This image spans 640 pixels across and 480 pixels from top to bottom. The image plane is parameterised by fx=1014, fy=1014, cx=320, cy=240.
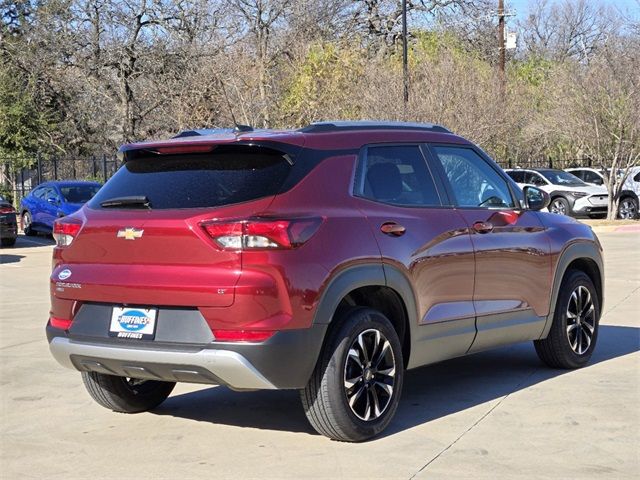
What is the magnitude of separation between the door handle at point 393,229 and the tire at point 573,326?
86.2 inches

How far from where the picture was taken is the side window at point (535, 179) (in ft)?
105

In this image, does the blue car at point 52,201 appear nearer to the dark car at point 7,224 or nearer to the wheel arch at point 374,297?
the dark car at point 7,224

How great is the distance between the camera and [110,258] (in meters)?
5.82

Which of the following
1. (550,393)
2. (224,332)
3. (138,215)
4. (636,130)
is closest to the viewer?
(224,332)

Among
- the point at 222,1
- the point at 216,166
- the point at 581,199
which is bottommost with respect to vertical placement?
the point at 581,199

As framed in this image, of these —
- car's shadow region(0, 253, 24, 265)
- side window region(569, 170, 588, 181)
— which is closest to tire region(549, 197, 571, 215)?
side window region(569, 170, 588, 181)

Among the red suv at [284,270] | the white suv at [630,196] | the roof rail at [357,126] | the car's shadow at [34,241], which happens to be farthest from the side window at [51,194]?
the roof rail at [357,126]

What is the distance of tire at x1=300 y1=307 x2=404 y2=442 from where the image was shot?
5703 millimetres

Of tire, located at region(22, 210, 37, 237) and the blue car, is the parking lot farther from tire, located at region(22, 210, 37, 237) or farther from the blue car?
tire, located at region(22, 210, 37, 237)

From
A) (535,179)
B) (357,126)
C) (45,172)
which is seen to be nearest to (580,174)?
(535,179)

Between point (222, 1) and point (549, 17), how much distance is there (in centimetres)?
3006

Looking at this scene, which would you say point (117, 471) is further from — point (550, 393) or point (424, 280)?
point (550, 393)

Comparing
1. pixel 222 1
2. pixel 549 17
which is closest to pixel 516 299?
pixel 222 1

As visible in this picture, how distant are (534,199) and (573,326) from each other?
112cm
